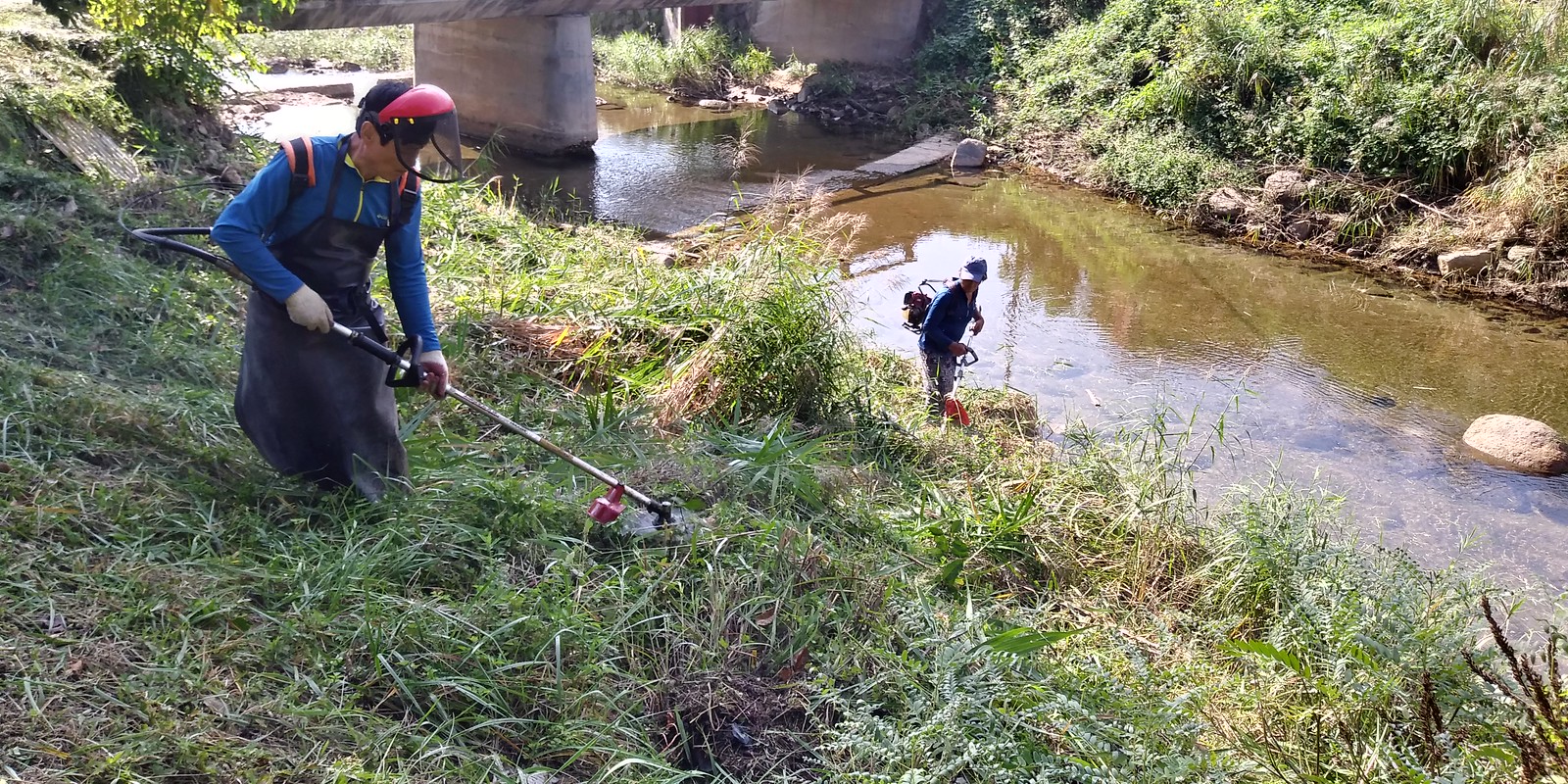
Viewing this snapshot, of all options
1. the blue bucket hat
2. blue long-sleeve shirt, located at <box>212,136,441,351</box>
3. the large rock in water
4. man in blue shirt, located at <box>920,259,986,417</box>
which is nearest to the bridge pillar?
man in blue shirt, located at <box>920,259,986,417</box>

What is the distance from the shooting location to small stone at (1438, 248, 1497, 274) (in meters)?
10.4

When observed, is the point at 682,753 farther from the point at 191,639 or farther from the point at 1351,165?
the point at 1351,165

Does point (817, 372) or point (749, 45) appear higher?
point (749, 45)

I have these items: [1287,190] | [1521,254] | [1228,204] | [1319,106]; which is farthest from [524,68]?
[1521,254]

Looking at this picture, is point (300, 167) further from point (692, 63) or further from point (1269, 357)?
Result: point (692, 63)

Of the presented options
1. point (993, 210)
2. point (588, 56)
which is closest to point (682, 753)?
point (993, 210)

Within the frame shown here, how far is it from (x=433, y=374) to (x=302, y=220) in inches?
24.0

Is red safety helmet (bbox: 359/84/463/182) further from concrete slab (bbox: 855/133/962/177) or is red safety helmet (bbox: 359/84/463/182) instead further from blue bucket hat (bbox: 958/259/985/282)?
concrete slab (bbox: 855/133/962/177)

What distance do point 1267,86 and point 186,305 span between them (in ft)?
41.0

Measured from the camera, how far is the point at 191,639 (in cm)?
278

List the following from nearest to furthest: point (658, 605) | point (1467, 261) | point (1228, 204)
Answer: point (658, 605), point (1467, 261), point (1228, 204)

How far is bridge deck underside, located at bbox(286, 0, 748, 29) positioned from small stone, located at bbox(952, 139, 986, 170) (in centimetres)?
528

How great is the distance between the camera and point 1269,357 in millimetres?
8875

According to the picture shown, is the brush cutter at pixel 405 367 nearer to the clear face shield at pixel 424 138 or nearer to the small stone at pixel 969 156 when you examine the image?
the clear face shield at pixel 424 138
